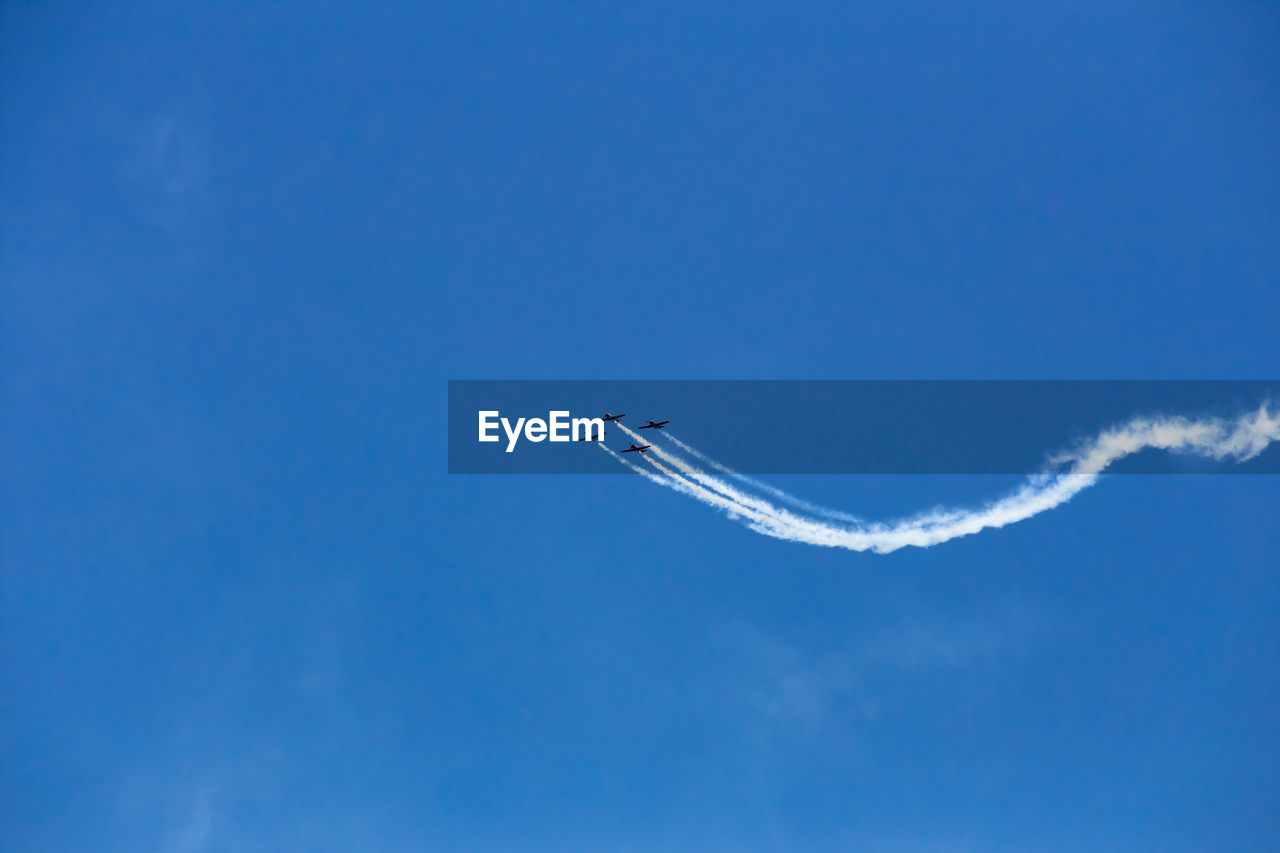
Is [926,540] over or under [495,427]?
under

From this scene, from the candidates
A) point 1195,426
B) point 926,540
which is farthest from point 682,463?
point 1195,426

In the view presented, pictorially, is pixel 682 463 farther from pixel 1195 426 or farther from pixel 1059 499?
pixel 1195 426

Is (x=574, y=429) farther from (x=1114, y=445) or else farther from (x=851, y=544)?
(x=1114, y=445)

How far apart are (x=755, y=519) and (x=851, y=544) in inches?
414

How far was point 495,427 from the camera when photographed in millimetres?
85625

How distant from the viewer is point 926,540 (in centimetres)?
8569

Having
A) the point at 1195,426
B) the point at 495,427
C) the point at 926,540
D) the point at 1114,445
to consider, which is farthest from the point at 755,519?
the point at 1195,426

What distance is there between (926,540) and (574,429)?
39192 mm

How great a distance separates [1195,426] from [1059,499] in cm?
1638

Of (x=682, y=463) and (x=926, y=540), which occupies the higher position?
(x=682, y=463)

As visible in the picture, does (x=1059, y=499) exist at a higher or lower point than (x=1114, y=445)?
lower

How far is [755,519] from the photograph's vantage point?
287ft

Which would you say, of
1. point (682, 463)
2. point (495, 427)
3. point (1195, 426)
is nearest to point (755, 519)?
point (682, 463)

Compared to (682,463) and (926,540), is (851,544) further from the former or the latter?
(682,463)
